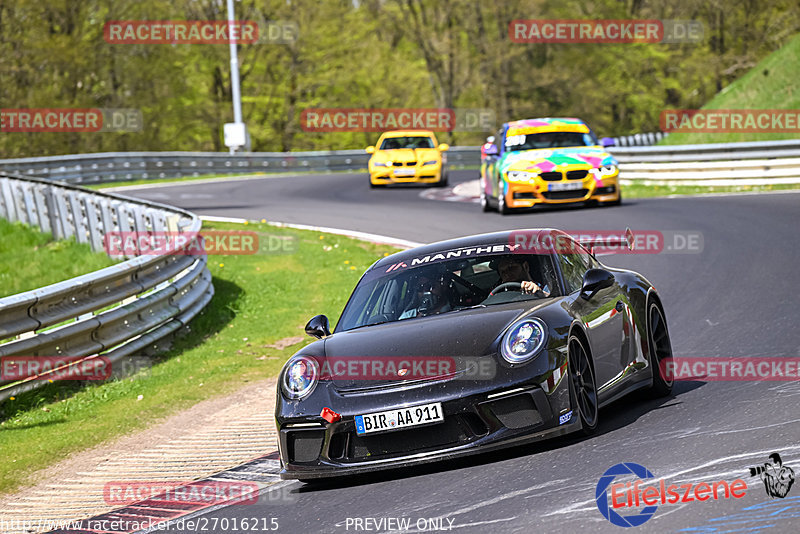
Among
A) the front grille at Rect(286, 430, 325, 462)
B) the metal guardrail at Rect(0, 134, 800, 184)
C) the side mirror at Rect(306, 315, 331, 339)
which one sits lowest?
the metal guardrail at Rect(0, 134, 800, 184)

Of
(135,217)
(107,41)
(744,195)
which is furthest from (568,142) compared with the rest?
(107,41)

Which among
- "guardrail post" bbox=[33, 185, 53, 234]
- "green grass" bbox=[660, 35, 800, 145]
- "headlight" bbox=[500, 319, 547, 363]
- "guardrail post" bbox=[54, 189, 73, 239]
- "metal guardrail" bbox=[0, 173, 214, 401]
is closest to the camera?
"headlight" bbox=[500, 319, 547, 363]

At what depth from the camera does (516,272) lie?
7266mm

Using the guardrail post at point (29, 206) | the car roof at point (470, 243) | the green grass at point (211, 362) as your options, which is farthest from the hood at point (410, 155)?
the car roof at point (470, 243)

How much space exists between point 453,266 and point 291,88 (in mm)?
51524

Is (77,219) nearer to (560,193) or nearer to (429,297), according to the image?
(560,193)

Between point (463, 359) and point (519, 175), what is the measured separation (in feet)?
45.6

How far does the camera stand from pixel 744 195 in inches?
824

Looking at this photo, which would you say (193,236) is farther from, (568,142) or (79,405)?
(568,142)

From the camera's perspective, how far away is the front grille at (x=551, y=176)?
1961 centimetres

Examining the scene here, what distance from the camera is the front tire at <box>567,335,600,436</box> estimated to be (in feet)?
20.7

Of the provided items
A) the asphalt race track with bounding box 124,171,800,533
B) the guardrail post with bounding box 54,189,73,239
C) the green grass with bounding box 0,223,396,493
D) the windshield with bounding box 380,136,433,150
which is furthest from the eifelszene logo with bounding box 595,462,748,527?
the windshield with bounding box 380,136,433,150

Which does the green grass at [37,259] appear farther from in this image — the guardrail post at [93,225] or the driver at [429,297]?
the driver at [429,297]

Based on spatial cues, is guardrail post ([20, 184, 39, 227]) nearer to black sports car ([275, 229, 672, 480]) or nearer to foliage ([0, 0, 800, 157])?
black sports car ([275, 229, 672, 480])
